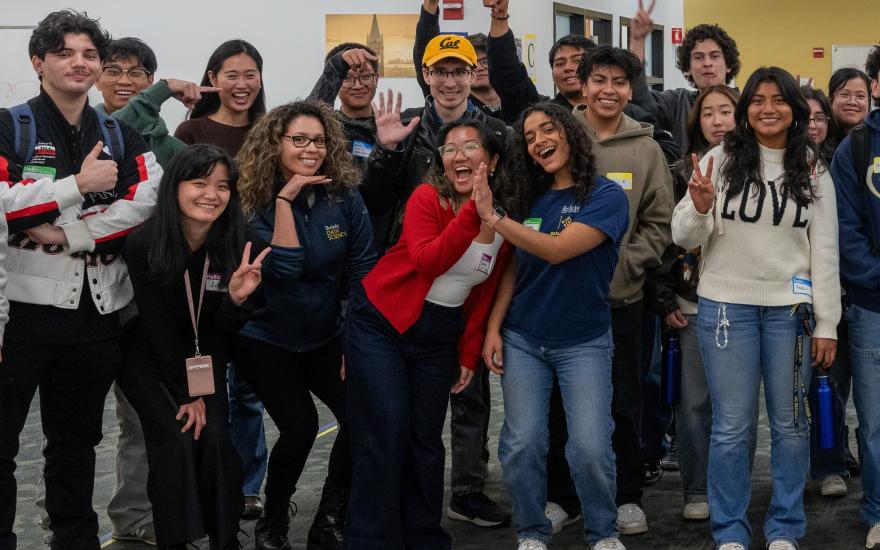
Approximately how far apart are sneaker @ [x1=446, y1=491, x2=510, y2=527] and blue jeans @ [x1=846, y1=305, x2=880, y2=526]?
1.36m

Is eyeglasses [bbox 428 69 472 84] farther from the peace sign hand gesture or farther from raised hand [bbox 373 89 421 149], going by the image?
the peace sign hand gesture

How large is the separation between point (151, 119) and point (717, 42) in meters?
2.66

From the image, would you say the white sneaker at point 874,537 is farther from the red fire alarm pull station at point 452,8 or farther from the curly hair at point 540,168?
the red fire alarm pull station at point 452,8

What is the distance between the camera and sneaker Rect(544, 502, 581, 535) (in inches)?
168

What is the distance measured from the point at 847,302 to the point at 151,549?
2790 millimetres

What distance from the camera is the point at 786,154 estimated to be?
3.77 metres

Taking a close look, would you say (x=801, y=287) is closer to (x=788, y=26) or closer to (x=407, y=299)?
(x=407, y=299)

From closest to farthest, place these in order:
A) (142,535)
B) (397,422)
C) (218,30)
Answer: (397,422) < (142,535) < (218,30)

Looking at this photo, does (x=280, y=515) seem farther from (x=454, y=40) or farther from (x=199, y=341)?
(x=454, y=40)

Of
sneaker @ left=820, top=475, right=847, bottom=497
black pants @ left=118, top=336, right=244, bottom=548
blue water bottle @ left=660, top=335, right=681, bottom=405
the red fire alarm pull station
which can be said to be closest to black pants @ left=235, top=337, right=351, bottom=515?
black pants @ left=118, top=336, right=244, bottom=548

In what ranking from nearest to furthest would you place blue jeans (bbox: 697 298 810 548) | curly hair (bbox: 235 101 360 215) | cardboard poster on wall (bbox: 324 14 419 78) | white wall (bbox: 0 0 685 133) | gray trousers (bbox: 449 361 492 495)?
blue jeans (bbox: 697 298 810 548), curly hair (bbox: 235 101 360 215), gray trousers (bbox: 449 361 492 495), white wall (bbox: 0 0 685 133), cardboard poster on wall (bbox: 324 14 419 78)

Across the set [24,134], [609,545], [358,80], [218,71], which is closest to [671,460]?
[609,545]

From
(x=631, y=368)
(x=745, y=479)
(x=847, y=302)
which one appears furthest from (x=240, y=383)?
(x=847, y=302)

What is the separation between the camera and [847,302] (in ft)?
13.5
